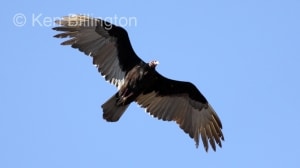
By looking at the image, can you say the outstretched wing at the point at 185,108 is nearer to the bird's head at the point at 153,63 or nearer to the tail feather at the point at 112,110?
the bird's head at the point at 153,63

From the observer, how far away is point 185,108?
14156 mm

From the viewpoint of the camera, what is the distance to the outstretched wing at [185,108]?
13867mm

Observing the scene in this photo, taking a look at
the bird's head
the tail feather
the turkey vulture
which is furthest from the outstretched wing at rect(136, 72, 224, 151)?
the tail feather

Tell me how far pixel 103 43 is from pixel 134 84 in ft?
3.30

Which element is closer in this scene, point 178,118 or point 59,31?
point 59,31

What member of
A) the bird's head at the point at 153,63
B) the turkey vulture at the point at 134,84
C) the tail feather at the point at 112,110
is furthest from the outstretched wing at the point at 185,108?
the tail feather at the point at 112,110

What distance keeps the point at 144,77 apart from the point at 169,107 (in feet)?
4.39

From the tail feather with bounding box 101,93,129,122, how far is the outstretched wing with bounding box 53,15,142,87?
1.19 feet

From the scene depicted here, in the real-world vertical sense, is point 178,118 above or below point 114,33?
below

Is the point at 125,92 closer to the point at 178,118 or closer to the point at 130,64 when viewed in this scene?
the point at 130,64

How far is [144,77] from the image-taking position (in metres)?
13.0

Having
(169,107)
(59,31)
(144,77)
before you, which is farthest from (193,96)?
(59,31)

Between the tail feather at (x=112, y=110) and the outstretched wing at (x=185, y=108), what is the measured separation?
0.88m

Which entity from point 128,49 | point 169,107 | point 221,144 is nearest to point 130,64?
point 128,49
